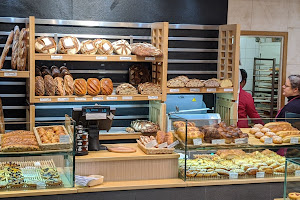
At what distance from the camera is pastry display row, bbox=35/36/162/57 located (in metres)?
4.99

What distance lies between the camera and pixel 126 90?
17.5 feet

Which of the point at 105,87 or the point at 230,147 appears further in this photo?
the point at 105,87

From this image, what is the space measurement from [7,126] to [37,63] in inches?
76.6

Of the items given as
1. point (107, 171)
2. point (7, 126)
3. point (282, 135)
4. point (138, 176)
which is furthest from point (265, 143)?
point (7, 126)

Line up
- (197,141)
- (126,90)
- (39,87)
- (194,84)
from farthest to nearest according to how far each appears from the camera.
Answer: (194,84) → (126,90) → (39,87) → (197,141)

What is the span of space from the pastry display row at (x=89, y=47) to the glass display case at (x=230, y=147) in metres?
1.32

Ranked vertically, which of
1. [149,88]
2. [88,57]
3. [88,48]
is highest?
[88,48]

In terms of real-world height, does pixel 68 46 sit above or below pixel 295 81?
above

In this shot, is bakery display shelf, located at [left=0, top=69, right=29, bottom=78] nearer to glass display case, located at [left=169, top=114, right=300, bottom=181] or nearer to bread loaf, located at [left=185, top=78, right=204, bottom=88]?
glass display case, located at [left=169, top=114, right=300, bottom=181]

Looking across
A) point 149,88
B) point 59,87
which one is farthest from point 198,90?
point 59,87

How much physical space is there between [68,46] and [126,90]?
32.9 inches

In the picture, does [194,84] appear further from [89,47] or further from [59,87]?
A: [59,87]

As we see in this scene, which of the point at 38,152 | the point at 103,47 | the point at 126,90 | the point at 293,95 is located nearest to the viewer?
the point at 38,152

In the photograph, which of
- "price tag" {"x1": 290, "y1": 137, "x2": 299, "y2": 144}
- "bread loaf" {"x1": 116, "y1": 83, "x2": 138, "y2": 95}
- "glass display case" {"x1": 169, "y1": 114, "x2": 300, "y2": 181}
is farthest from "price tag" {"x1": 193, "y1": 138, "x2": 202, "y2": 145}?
"bread loaf" {"x1": 116, "y1": 83, "x2": 138, "y2": 95}
